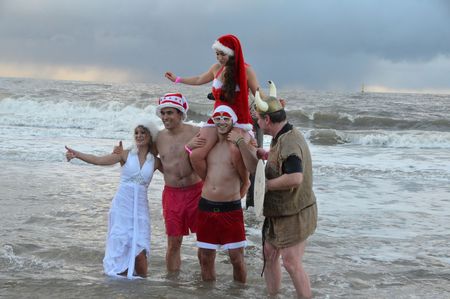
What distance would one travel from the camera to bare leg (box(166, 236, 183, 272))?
558 cm

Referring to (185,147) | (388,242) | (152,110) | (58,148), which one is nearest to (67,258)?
(185,147)

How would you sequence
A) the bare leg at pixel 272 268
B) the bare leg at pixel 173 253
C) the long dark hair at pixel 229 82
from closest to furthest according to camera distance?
the bare leg at pixel 272 268, the long dark hair at pixel 229 82, the bare leg at pixel 173 253

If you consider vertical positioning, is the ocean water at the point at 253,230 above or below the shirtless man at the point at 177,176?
below

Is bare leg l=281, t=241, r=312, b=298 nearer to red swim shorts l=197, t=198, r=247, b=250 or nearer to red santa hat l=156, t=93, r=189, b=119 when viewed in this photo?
red swim shorts l=197, t=198, r=247, b=250

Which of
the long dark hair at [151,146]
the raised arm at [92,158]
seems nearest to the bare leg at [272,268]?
the long dark hair at [151,146]

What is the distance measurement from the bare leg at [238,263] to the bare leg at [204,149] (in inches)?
30.4

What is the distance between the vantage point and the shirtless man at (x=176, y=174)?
18.0 feet

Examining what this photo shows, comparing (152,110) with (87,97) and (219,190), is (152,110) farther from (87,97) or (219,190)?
(219,190)

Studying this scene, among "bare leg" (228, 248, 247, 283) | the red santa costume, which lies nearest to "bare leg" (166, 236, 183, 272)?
"bare leg" (228, 248, 247, 283)

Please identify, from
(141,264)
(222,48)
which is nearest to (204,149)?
(222,48)

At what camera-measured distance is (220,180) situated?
508cm

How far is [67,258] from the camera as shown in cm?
632

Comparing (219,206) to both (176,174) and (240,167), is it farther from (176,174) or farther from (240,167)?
(176,174)

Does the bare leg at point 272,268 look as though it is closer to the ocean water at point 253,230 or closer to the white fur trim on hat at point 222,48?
the ocean water at point 253,230
